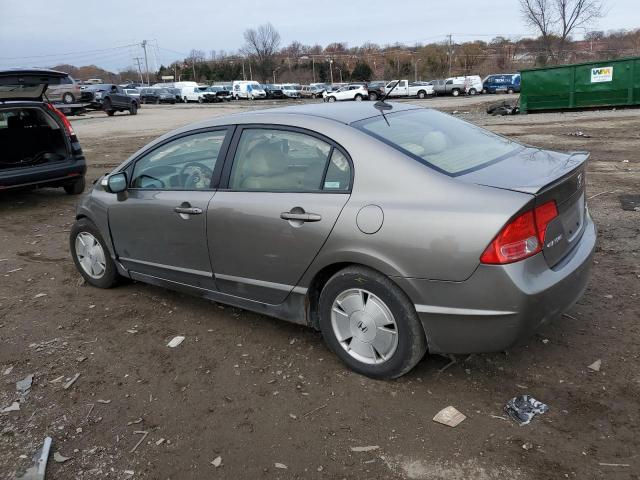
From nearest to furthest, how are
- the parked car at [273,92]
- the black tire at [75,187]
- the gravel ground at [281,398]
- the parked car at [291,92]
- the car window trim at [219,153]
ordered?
the gravel ground at [281,398] → the car window trim at [219,153] → the black tire at [75,187] → the parked car at [291,92] → the parked car at [273,92]

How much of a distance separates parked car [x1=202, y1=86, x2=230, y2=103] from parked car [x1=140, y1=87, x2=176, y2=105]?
389cm

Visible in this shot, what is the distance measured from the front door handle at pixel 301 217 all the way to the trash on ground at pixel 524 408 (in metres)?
1.48

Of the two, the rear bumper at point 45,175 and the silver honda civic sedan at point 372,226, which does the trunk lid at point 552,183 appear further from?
the rear bumper at point 45,175

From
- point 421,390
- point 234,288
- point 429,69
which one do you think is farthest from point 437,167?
point 429,69

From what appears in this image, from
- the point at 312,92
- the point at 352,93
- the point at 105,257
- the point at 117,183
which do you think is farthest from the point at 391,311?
the point at 312,92

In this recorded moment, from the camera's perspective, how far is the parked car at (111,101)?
3591cm

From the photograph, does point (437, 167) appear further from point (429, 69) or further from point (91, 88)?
point (429, 69)

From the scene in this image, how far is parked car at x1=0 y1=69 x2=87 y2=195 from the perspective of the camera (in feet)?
25.4

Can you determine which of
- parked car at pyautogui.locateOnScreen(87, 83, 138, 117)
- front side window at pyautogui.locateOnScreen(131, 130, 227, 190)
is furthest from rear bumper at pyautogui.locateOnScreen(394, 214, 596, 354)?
parked car at pyautogui.locateOnScreen(87, 83, 138, 117)

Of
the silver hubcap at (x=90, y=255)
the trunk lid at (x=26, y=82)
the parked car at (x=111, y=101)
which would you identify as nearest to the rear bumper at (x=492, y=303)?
the silver hubcap at (x=90, y=255)

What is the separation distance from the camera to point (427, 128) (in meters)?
3.59

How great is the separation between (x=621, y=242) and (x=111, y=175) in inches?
190

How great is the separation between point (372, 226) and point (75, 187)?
788cm

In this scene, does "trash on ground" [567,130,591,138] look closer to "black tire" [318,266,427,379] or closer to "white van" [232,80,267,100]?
"black tire" [318,266,427,379]
